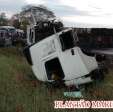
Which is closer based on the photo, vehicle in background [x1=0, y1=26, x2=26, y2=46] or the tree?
vehicle in background [x1=0, y1=26, x2=26, y2=46]

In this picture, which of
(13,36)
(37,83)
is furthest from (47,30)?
(13,36)

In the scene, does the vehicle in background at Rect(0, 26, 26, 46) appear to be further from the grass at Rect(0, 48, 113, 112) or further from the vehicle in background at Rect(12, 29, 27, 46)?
the grass at Rect(0, 48, 113, 112)

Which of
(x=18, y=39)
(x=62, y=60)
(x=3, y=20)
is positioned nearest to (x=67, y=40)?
(x=62, y=60)

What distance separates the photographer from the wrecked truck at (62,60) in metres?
12.7

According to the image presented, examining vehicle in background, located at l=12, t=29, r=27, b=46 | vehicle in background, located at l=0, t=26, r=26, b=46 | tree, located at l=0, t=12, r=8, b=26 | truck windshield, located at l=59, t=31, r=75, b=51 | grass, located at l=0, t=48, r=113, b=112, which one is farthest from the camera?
tree, located at l=0, t=12, r=8, b=26

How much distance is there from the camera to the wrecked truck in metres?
12.7

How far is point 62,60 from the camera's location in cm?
1293

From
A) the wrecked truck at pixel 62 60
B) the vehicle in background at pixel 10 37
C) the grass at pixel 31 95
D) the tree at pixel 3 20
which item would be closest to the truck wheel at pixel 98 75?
the wrecked truck at pixel 62 60

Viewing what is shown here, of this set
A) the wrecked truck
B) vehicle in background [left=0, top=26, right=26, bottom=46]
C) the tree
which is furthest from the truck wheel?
the tree

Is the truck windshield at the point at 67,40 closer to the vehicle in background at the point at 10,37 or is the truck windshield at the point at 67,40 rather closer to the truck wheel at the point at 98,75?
the truck wheel at the point at 98,75

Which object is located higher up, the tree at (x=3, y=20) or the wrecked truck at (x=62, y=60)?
the wrecked truck at (x=62, y=60)

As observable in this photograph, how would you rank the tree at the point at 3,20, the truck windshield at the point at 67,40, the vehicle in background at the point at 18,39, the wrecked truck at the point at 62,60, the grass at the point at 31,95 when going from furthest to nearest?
1. the tree at the point at 3,20
2. the vehicle in background at the point at 18,39
3. the truck windshield at the point at 67,40
4. the wrecked truck at the point at 62,60
5. the grass at the point at 31,95

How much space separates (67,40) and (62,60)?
0.67 m

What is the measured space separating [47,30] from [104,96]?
4912mm
